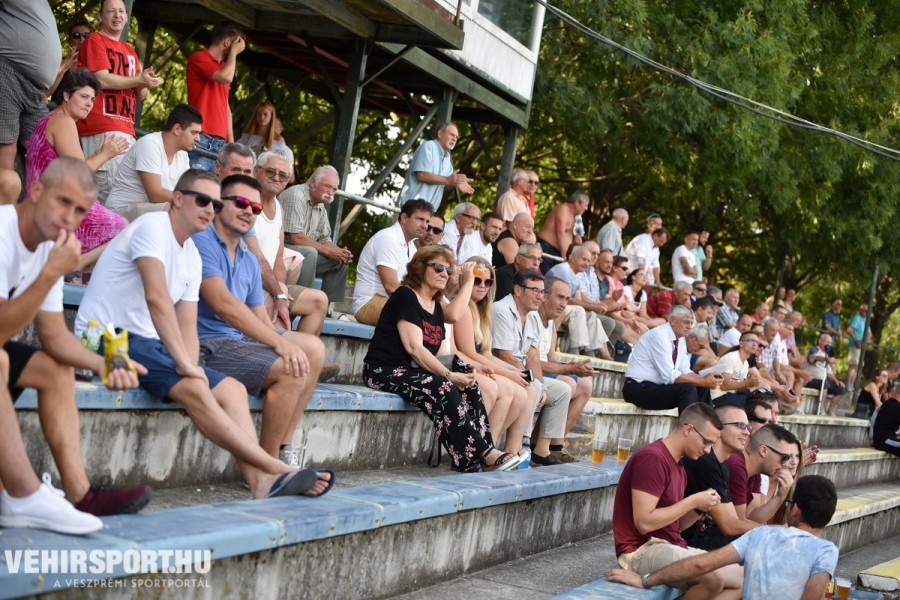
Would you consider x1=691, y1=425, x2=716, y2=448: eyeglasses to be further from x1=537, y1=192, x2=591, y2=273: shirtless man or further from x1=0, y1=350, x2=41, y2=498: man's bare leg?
x1=537, y1=192, x2=591, y2=273: shirtless man

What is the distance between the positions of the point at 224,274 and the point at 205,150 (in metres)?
2.62

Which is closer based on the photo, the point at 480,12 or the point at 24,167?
the point at 24,167

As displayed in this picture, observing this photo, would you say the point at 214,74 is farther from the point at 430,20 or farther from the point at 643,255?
the point at 643,255

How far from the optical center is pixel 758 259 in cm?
2283

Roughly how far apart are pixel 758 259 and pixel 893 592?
607 inches

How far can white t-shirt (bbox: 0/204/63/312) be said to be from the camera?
376cm

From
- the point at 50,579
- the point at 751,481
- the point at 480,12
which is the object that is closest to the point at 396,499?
the point at 50,579

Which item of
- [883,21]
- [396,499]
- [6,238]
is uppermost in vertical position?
[883,21]

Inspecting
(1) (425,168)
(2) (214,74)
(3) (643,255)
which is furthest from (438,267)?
(3) (643,255)

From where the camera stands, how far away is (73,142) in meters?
5.97

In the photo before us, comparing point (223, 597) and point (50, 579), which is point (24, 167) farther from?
point (50, 579)

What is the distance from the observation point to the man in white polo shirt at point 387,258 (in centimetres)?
812

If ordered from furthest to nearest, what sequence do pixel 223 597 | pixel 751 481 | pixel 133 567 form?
1. pixel 751 481
2. pixel 223 597
3. pixel 133 567

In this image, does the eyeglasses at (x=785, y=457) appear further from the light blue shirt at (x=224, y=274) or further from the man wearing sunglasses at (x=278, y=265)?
the light blue shirt at (x=224, y=274)
